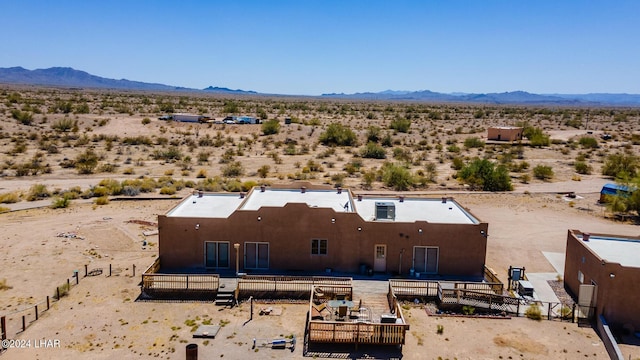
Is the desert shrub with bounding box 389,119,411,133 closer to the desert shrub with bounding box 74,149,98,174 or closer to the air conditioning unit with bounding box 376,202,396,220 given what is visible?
the desert shrub with bounding box 74,149,98,174

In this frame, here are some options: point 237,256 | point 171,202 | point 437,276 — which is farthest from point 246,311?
point 171,202

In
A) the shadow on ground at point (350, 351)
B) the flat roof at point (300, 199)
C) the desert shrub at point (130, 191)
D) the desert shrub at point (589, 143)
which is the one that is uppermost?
the desert shrub at point (589, 143)

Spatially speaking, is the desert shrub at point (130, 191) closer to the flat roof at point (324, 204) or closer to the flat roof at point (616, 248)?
the flat roof at point (324, 204)

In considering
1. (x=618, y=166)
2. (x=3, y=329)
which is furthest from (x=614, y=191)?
(x=3, y=329)

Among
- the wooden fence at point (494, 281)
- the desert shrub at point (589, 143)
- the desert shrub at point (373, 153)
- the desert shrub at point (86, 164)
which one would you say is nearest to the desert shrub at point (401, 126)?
the desert shrub at point (373, 153)

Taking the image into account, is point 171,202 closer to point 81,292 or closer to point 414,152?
point 81,292

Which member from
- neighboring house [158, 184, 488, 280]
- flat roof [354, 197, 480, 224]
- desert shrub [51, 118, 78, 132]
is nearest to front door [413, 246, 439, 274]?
neighboring house [158, 184, 488, 280]

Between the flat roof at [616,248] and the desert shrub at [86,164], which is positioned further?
the desert shrub at [86,164]

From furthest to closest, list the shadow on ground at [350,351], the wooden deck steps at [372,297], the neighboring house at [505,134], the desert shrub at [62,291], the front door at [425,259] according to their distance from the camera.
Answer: the neighboring house at [505,134], the front door at [425,259], the desert shrub at [62,291], the wooden deck steps at [372,297], the shadow on ground at [350,351]

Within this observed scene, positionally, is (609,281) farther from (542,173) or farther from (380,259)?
(542,173)
